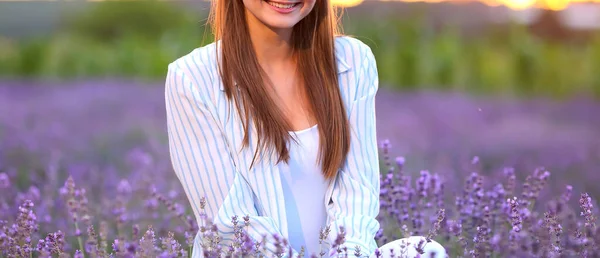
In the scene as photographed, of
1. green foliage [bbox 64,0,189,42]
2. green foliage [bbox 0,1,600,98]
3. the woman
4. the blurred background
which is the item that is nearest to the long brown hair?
the woman

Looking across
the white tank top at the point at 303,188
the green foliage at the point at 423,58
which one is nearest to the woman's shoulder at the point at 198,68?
the white tank top at the point at 303,188

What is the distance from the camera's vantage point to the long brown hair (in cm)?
250

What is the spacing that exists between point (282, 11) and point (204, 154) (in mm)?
384

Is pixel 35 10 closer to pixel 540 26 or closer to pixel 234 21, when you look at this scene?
pixel 540 26

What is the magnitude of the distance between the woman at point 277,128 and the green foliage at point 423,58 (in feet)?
17.2

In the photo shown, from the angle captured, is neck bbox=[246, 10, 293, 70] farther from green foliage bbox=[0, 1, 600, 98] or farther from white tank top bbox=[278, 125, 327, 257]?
green foliage bbox=[0, 1, 600, 98]

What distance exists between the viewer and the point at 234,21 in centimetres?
259

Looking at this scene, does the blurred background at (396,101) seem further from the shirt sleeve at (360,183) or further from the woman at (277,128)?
the shirt sleeve at (360,183)

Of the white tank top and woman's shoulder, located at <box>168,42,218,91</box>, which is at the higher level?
woman's shoulder, located at <box>168,42,218,91</box>

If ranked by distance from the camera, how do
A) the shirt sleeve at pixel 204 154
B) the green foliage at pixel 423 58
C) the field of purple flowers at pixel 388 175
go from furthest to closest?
the green foliage at pixel 423 58
the shirt sleeve at pixel 204 154
the field of purple flowers at pixel 388 175

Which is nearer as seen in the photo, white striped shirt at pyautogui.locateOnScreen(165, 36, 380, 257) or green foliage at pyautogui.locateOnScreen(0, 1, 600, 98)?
white striped shirt at pyautogui.locateOnScreen(165, 36, 380, 257)

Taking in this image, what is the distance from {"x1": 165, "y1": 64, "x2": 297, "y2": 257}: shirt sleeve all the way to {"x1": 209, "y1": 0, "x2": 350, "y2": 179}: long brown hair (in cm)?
6

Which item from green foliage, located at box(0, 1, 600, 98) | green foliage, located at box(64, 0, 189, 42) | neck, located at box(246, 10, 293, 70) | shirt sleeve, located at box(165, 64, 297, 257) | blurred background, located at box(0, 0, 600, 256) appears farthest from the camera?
green foliage, located at box(64, 0, 189, 42)

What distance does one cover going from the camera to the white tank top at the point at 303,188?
2529mm
